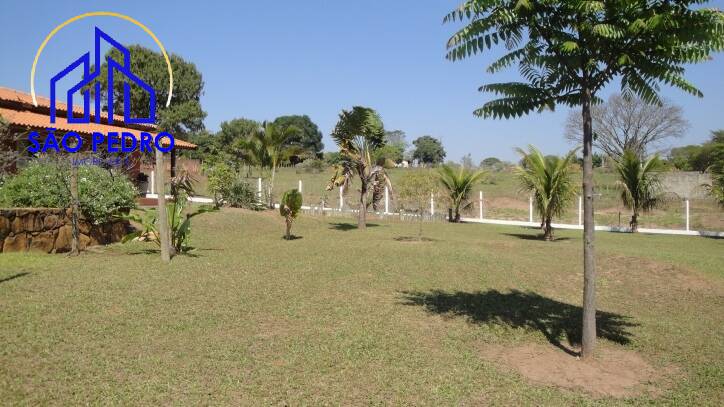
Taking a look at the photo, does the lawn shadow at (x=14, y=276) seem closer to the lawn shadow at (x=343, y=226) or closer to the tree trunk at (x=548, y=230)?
the lawn shadow at (x=343, y=226)

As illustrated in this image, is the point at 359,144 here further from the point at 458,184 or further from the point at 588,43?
the point at 588,43

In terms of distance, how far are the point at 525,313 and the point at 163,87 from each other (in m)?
41.5

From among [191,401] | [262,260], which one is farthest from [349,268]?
[191,401]

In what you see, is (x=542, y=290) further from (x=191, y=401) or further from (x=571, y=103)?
(x=191, y=401)

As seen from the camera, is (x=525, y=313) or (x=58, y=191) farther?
(x=58, y=191)

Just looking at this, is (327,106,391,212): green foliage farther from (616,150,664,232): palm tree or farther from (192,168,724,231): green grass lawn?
(616,150,664,232): palm tree

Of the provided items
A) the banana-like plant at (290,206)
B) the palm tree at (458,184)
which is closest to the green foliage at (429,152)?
the palm tree at (458,184)

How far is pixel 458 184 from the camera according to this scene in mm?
24438

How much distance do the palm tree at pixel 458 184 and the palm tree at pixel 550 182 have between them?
685 centimetres

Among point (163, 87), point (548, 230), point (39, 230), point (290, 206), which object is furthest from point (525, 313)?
point (163, 87)

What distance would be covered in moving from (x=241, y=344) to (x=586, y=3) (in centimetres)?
469

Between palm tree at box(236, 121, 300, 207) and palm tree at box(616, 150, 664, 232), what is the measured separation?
535 inches

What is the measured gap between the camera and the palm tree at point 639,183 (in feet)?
67.7

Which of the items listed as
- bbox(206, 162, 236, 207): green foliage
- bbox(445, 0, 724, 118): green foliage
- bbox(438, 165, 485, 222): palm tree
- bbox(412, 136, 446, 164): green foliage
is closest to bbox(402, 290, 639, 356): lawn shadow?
bbox(445, 0, 724, 118): green foliage
